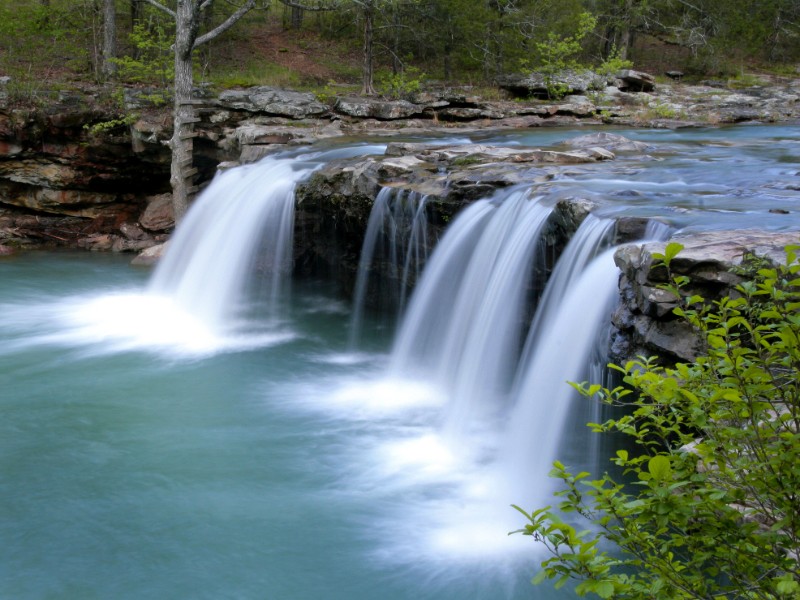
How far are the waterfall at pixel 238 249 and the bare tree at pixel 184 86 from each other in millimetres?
2200

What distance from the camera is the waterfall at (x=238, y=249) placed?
1234 cm

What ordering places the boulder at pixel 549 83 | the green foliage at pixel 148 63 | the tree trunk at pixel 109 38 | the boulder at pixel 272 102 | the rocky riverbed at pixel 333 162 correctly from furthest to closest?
the boulder at pixel 549 83
the tree trunk at pixel 109 38
the green foliage at pixel 148 63
the boulder at pixel 272 102
the rocky riverbed at pixel 333 162

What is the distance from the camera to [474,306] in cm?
875

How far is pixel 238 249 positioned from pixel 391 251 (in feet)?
10.1

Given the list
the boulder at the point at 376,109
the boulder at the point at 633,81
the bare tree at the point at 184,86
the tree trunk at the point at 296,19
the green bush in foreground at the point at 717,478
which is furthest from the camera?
the tree trunk at the point at 296,19

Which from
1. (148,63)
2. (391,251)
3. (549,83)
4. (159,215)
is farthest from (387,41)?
(391,251)

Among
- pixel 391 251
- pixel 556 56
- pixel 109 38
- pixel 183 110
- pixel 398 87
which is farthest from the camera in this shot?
pixel 556 56

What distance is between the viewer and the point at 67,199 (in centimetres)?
1694

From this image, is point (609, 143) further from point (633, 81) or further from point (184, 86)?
point (633, 81)

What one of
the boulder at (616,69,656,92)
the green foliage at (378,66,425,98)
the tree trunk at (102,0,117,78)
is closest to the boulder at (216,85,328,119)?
the green foliage at (378,66,425,98)

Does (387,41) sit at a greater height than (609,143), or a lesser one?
greater

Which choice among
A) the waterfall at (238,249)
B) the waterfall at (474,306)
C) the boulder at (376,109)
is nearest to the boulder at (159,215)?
the waterfall at (238,249)

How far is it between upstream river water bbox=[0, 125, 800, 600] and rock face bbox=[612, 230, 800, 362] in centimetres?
152

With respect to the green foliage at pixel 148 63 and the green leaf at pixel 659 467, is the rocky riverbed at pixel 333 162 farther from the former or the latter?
the green leaf at pixel 659 467
